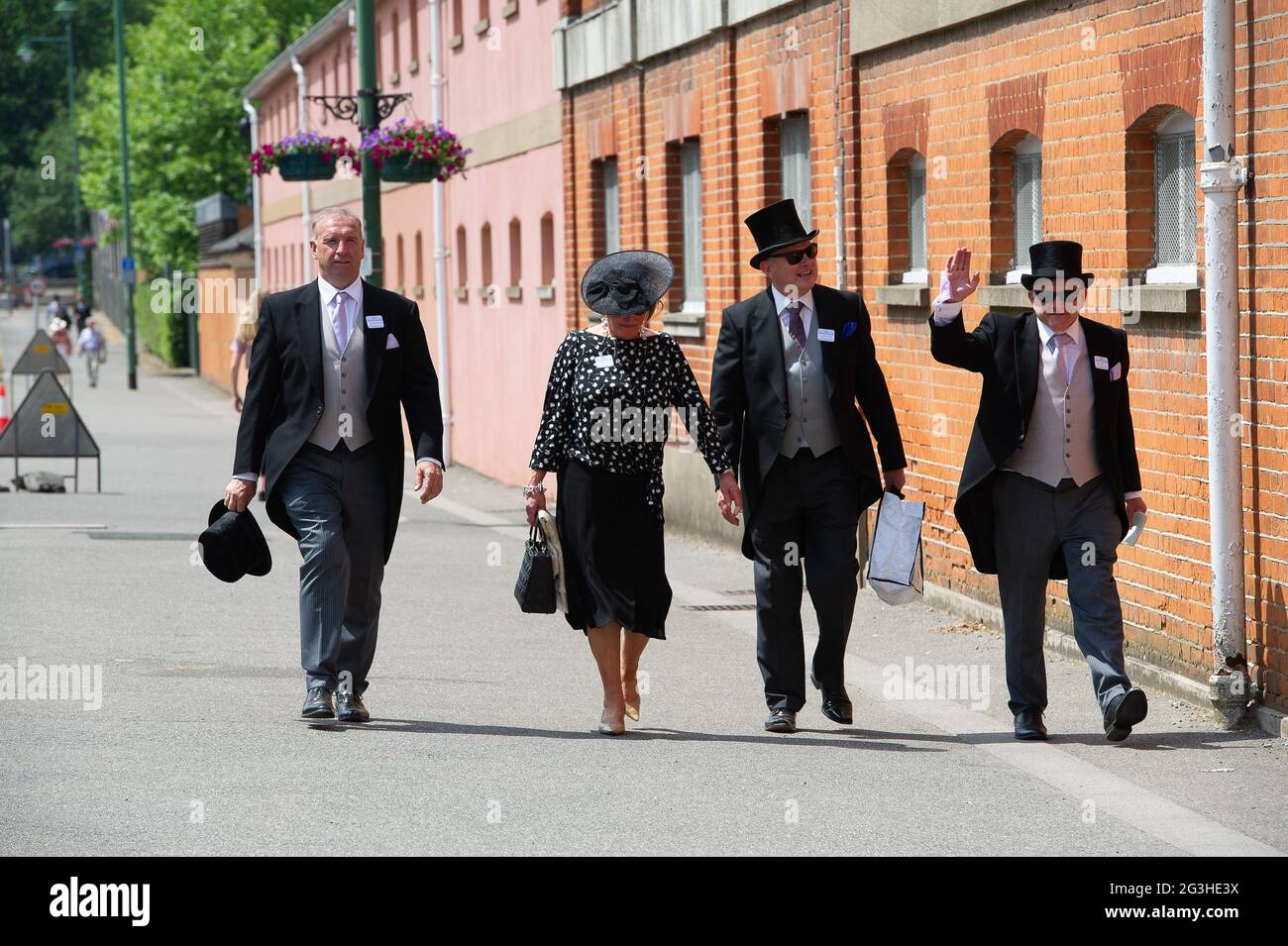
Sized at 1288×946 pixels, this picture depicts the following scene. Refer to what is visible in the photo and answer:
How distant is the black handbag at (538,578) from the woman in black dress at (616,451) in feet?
0.27

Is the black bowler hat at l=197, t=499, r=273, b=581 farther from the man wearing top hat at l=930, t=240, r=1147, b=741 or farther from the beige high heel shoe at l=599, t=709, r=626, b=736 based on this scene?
the man wearing top hat at l=930, t=240, r=1147, b=741

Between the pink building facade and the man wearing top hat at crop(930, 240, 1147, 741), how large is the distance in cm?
1439

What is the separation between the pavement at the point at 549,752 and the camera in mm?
6820

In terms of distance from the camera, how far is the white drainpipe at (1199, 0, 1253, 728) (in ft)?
28.9

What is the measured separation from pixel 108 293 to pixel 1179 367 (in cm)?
9717

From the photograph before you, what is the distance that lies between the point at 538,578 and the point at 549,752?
0.68m

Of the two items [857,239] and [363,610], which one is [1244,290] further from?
[857,239]

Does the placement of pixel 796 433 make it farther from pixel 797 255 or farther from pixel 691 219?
pixel 691 219

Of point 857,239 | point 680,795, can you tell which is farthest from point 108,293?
point 680,795

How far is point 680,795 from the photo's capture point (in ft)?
24.4

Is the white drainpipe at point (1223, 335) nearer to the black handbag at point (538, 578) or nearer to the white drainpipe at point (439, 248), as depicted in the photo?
the black handbag at point (538, 578)

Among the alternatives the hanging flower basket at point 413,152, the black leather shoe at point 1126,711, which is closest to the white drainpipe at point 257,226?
the hanging flower basket at point 413,152

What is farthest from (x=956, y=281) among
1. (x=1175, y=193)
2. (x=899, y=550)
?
(x=1175, y=193)
